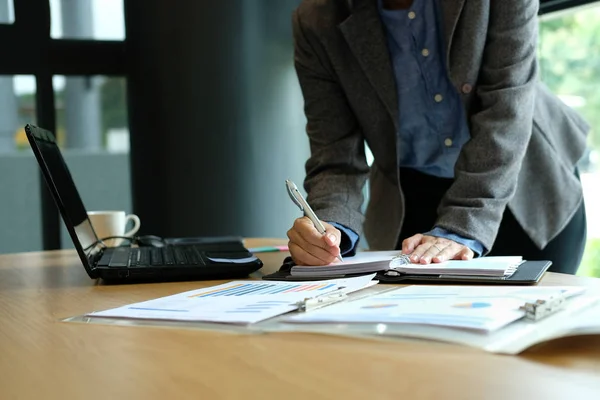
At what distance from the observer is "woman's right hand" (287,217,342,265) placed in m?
1.15

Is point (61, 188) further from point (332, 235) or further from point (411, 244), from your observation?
point (411, 244)

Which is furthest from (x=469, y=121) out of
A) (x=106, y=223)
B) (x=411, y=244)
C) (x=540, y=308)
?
(x=106, y=223)

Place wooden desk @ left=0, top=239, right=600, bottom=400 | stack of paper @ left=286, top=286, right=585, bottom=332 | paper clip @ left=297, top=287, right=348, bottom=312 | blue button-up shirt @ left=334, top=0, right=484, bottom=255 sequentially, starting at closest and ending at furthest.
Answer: wooden desk @ left=0, top=239, right=600, bottom=400 < stack of paper @ left=286, top=286, right=585, bottom=332 < paper clip @ left=297, top=287, right=348, bottom=312 < blue button-up shirt @ left=334, top=0, right=484, bottom=255

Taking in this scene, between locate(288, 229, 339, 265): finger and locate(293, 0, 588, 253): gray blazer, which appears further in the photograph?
locate(293, 0, 588, 253): gray blazer

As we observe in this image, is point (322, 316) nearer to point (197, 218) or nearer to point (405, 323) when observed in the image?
point (405, 323)

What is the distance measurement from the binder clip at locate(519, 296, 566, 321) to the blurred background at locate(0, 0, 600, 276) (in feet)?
7.41

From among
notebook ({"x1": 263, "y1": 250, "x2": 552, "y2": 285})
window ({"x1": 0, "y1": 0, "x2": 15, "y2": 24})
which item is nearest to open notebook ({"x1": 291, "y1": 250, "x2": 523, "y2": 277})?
notebook ({"x1": 263, "y1": 250, "x2": 552, "y2": 285})

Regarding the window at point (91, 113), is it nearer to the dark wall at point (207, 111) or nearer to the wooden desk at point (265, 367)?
the dark wall at point (207, 111)

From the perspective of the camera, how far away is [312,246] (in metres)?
1.16

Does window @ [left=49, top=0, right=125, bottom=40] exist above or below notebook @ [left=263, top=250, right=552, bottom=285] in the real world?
above

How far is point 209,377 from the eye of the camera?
59 centimetres

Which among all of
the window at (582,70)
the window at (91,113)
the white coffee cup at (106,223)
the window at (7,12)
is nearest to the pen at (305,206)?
the white coffee cup at (106,223)

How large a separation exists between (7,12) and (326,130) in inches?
73.2

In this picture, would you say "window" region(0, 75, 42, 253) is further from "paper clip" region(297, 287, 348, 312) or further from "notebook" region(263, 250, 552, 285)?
"paper clip" region(297, 287, 348, 312)
